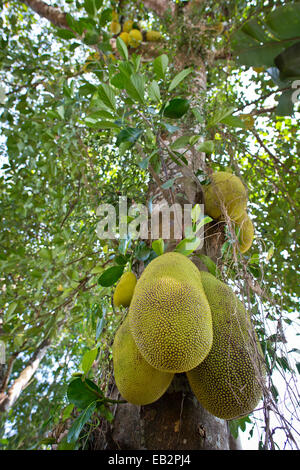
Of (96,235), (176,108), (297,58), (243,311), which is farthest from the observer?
(96,235)

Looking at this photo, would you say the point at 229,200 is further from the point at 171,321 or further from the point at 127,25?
the point at 127,25

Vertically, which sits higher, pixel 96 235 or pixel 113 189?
pixel 113 189

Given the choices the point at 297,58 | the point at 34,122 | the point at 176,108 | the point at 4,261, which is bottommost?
the point at 4,261

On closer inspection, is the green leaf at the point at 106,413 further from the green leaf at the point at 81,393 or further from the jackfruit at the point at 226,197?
the jackfruit at the point at 226,197

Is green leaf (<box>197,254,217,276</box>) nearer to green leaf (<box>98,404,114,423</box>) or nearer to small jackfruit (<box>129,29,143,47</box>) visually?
green leaf (<box>98,404,114,423</box>)

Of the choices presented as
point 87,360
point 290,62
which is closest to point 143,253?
point 87,360

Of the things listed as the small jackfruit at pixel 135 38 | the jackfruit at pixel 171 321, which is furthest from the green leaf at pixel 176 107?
the small jackfruit at pixel 135 38

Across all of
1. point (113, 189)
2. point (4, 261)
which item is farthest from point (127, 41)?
point (4, 261)

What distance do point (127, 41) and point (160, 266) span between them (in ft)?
8.21

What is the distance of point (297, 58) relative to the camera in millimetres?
386

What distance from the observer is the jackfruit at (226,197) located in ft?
4.11

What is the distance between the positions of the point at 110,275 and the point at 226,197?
598 mm

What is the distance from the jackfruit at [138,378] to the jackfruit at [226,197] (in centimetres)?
67

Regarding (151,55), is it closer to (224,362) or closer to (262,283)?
(262,283)
